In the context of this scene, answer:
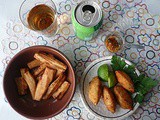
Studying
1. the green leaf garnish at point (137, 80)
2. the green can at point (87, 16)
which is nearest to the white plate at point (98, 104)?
the green leaf garnish at point (137, 80)

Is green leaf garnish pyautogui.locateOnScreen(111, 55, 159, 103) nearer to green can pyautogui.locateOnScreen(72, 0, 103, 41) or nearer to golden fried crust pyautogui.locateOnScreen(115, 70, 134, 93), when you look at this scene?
golden fried crust pyautogui.locateOnScreen(115, 70, 134, 93)

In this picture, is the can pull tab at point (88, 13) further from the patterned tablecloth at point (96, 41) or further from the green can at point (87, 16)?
the patterned tablecloth at point (96, 41)

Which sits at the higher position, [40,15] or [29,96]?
[40,15]

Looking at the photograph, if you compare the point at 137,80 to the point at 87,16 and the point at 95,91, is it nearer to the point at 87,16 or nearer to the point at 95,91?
the point at 95,91

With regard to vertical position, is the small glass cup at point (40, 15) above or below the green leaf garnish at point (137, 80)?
above

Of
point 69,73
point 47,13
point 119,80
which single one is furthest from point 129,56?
point 47,13

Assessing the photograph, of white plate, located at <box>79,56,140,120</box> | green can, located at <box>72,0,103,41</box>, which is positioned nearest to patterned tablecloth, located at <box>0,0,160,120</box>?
white plate, located at <box>79,56,140,120</box>

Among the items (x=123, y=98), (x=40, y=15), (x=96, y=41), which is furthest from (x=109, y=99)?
(x=40, y=15)
